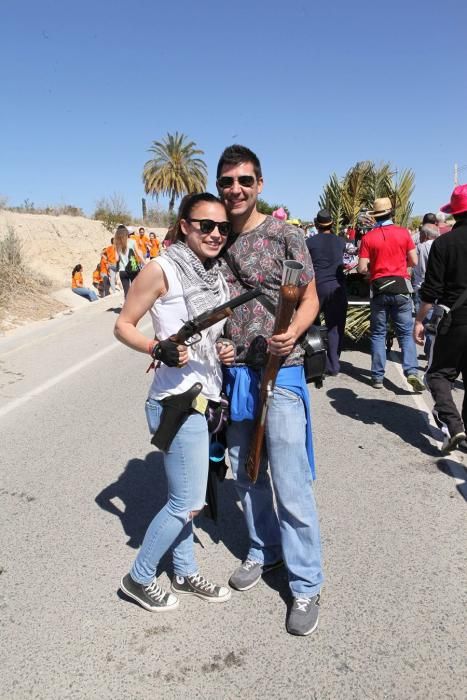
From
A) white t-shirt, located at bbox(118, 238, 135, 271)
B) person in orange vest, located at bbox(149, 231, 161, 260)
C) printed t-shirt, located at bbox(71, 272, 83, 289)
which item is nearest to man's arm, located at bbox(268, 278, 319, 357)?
white t-shirt, located at bbox(118, 238, 135, 271)

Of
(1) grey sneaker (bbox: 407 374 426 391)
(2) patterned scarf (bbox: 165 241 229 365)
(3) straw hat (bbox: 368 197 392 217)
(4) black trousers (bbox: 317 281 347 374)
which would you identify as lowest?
(1) grey sneaker (bbox: 407 374 426 391)

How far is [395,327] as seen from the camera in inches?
236

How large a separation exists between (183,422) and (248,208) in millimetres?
991

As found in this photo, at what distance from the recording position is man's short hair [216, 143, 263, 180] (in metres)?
2.35

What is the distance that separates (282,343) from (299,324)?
192 millimetres

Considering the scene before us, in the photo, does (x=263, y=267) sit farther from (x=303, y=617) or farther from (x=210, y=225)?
(x=303, y=617)

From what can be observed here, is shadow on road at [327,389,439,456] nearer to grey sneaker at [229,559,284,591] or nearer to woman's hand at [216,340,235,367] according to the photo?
grey sneaker at [229,559,284,591]

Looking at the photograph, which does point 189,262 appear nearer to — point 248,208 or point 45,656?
point 248,208

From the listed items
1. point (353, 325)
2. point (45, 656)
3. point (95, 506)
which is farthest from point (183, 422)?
point (353, 325)

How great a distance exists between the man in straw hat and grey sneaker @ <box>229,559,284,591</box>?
11.6ft

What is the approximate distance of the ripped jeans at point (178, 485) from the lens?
2.29 metres

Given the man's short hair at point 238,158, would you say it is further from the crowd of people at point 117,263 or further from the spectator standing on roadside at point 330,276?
the crowd of people at point 117,263

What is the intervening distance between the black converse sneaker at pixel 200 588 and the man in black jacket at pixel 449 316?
89.1 inches

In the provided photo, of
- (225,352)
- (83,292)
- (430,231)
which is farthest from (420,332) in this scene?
(83,292)
